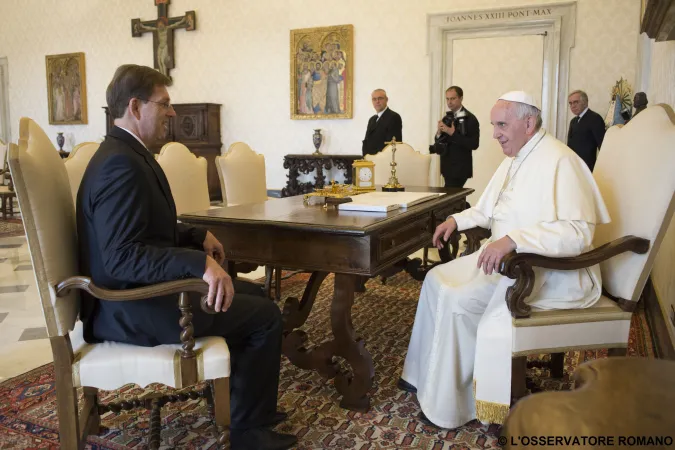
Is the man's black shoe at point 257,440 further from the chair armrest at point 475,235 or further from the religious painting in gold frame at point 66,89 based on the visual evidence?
the religious painting in gold frame at point 66,89

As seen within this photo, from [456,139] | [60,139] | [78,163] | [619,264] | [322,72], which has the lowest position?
[619,264]

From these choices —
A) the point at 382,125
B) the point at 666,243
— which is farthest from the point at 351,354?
the point at 382,125

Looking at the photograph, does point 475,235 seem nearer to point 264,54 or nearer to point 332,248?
point 332,248

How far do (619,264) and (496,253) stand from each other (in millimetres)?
596

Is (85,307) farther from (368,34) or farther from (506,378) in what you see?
(368,34)

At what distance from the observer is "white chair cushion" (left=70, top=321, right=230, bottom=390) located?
1.89 m

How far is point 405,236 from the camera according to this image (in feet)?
9.26

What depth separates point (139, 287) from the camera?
6.31 ft

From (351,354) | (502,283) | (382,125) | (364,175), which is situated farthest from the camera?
(382,125)

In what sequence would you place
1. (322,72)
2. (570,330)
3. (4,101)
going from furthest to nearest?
(4,101) < (322,72) < (570,330)

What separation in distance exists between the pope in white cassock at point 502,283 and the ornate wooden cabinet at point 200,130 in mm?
7779

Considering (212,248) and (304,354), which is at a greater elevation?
(212,248)

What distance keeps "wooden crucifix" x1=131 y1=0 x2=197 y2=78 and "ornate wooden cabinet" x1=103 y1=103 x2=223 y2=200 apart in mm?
1026

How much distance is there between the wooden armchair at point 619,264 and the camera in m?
2.20
